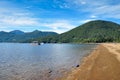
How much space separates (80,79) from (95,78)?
1511mm

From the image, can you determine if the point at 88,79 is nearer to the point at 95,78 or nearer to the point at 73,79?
the point at 95,78

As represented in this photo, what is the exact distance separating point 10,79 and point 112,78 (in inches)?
461

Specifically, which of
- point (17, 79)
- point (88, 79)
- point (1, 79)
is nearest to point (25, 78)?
point (17, 79)

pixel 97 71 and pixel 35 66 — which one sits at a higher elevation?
pixel 97 71

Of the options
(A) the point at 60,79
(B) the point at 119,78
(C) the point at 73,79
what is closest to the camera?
(B) the point at 119,78

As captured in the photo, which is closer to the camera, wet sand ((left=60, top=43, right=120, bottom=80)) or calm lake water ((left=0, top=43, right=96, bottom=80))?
wet sand ((left=60, top=43, right=120, bottom=80))

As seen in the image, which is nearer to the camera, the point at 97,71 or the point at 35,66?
the point at 97,71

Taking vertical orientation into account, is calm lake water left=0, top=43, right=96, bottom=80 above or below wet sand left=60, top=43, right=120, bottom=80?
below

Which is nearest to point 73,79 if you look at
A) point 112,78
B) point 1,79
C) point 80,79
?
point 80,79

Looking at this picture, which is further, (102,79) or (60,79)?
(60,79)

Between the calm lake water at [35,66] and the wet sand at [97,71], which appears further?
the calm lake water at [35,66]

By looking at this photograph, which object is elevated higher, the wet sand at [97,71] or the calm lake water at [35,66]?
the wet sand at [97,71]

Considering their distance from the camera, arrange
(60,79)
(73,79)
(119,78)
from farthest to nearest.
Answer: (60,79), (73,79), (119,78)

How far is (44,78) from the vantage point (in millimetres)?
24359
